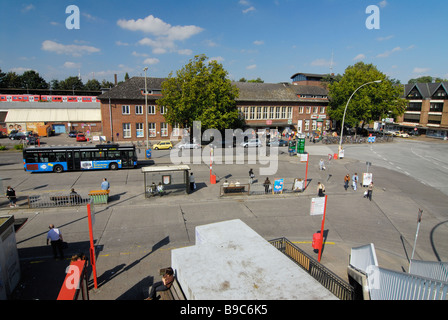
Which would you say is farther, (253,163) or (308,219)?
(253,163)

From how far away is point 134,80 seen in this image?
48281mm

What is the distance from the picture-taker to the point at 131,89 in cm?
4631

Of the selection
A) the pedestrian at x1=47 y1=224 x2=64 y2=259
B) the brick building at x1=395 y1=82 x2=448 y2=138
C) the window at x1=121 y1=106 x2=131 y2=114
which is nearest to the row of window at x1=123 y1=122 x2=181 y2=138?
the window at x1=121 y1=106 x2=131 y2=114

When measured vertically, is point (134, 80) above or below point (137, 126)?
above

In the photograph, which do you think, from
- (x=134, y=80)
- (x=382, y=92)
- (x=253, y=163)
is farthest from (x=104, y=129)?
(x=382, y=92)

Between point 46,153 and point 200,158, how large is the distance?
1560 centimetres

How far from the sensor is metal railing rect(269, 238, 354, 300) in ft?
26.9

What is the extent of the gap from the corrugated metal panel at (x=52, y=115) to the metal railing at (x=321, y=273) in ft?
194

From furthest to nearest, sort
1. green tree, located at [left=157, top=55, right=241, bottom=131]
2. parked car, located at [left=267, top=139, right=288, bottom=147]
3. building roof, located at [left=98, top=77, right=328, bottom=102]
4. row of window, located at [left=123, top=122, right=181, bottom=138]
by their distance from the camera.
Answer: row of window, located at [left=123, top=122, right=181, bottom=138] < building roof, located at [left=98, top=77, right=328, bottom=102] < parked car, located at [left=267, top=139, right=288, bottom=147] < green tree, located at [left=157, top=55, right=241, bottom=131]

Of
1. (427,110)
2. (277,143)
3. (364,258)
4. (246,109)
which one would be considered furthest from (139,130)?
(427,110)

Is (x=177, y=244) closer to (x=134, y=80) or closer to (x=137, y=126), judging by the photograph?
(x=137, y=126)

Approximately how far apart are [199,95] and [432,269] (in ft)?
114

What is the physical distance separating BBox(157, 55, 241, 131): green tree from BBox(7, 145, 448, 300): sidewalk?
62.4 ft

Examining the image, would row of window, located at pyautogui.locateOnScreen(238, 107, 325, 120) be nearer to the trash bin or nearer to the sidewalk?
the sidewalk
